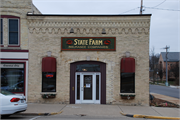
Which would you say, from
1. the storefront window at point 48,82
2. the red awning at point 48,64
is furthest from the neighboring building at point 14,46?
the red awning at point 48,64

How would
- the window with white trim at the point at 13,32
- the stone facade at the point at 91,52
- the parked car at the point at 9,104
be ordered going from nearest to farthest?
the parked car at the point at 9,104 < the stone facade at the point at 91,52 < the window with white trim at the point at 13,32

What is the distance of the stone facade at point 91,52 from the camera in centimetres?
1257

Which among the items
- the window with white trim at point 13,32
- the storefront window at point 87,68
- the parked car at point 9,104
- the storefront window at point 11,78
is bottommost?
the parked car at point 9,104

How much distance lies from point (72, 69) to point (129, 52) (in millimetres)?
4091

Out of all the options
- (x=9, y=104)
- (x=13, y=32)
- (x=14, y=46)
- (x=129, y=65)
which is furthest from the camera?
(x=13, y=32)

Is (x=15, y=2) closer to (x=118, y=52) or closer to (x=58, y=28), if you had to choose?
(x=58, y=28)

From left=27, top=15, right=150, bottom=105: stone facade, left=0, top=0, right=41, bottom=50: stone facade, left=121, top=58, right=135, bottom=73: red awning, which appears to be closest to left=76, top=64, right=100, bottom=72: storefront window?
left=27, top=15, right=150, bottom=105: stone facade

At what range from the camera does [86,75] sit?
42.1 feet

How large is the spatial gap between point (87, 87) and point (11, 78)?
5.37m

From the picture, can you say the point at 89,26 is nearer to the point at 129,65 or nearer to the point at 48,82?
the point at 129,65

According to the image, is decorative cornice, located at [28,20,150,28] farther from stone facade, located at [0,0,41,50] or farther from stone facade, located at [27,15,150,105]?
stone facade, located at [0,0,41,50]

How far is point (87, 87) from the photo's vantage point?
41.9 ft

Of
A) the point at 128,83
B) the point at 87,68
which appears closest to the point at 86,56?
the point at 87,68

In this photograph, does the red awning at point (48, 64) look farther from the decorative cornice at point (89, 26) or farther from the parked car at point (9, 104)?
the parked car at point (9, 104)
